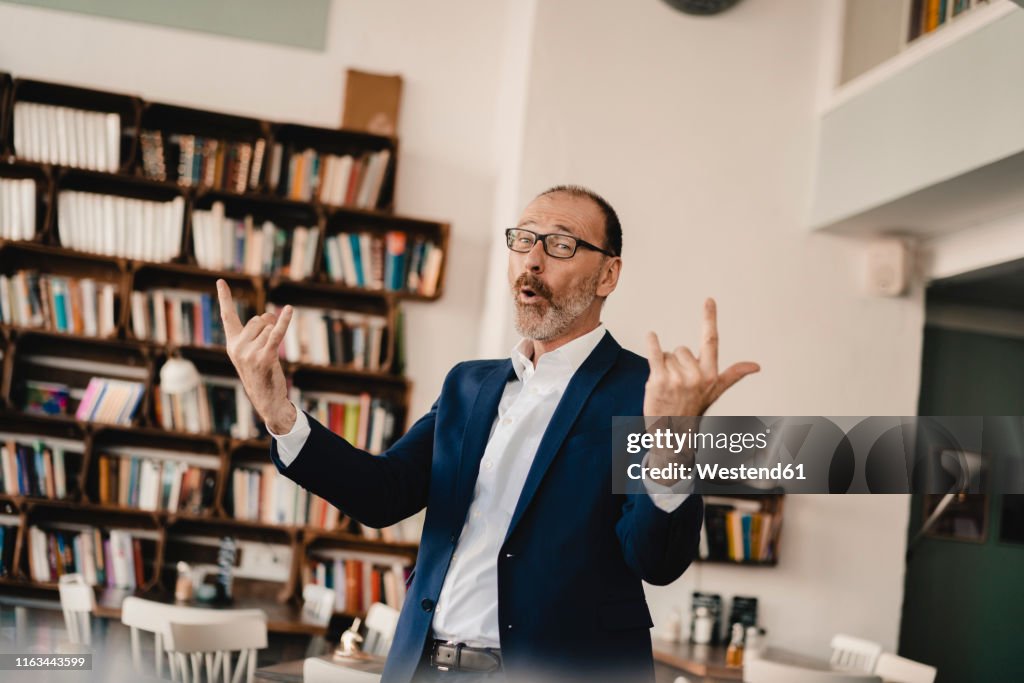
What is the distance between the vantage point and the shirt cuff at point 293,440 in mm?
1724

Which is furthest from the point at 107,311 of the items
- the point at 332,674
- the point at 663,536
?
the point at 663,536

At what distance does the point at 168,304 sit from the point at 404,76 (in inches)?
76.2

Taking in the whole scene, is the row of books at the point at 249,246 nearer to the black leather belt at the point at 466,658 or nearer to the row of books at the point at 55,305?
the row of books at the point at 55,305

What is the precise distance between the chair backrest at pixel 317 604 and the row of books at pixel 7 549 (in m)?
1.50

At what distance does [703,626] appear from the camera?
5.08 meters

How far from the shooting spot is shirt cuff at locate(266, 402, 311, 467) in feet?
5.65

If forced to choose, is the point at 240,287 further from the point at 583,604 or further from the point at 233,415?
the point at 583,604

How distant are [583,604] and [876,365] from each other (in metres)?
4.30

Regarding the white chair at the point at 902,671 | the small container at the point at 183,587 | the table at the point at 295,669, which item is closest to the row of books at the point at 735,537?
the white chair at the point at 902,671

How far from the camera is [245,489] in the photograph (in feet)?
17.9

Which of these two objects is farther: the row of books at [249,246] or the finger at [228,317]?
the row of books at [249,246]

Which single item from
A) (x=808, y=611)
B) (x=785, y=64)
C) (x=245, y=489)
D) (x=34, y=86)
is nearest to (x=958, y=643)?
(x=808, y=611)

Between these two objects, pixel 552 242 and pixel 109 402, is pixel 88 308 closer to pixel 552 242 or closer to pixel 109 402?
pixel 109 402

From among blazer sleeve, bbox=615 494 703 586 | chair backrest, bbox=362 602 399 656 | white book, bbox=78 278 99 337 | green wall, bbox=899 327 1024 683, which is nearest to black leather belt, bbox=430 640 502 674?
blazer sleeve, bbox=615 494 703 586
